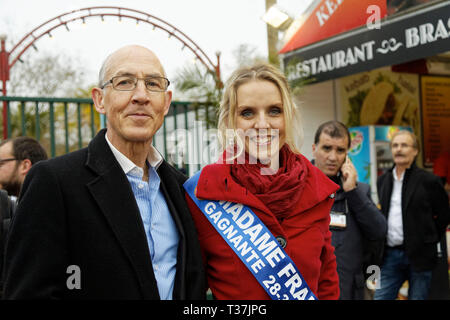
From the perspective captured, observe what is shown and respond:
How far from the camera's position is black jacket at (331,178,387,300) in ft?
9.85

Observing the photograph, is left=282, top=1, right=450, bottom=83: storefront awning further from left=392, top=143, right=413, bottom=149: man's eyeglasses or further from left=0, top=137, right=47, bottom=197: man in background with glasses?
left=0, top=137, right=47, bottom=197: man in background with glasses

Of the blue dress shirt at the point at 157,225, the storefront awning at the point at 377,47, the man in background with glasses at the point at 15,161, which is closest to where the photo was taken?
the blue dress shirt at the point at 157,225

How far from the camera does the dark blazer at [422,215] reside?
14.1 ft

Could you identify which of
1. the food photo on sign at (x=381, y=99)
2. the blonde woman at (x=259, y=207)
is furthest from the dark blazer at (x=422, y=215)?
the food photo on sign at (x=381, y=99)

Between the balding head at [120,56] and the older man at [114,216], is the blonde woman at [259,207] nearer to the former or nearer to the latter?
the older man at [114,216]

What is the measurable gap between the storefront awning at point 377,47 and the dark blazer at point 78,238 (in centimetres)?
437

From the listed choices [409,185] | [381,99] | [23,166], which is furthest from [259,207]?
[381,99]

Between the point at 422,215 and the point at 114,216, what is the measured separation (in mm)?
3633

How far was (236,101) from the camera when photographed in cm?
189

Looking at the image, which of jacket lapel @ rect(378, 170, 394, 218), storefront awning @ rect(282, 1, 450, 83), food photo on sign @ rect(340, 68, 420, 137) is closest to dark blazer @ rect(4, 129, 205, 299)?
jacket lapel @ rect(378, 170, 394, 218)

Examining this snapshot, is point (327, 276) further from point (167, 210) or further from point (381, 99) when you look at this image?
point (381, 99)

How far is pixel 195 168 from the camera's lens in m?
4.94

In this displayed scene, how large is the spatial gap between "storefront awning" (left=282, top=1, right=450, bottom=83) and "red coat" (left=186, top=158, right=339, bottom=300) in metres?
3.73

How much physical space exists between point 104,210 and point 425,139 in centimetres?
797
